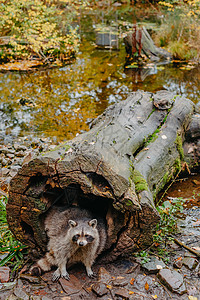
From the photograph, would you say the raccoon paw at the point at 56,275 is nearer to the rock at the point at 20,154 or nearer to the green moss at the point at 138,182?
the green moss at the point at 138,182

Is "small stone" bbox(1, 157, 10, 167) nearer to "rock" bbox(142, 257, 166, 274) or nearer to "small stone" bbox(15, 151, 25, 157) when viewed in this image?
"small stone" bbox(15, 151, 25, 157)

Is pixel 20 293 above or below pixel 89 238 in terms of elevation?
below

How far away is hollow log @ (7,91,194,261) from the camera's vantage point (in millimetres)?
3129

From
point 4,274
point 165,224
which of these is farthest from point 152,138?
point 4,274

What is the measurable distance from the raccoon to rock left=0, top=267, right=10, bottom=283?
0.28 m

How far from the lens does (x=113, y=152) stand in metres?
3.48

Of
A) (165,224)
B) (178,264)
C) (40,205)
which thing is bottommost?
(165,224)

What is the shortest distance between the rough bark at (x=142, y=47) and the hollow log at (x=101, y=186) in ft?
28.0

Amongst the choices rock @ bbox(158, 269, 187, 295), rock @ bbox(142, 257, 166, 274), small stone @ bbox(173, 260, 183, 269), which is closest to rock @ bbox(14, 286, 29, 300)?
rock @ bbox(142, 257, 166, 274)

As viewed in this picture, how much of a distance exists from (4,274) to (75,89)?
277 inches

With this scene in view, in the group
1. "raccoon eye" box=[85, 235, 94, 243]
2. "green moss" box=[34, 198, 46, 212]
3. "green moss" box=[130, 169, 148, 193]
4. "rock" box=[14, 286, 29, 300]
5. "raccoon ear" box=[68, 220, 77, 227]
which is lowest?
"rock" box=[14, 286, 29, 300]

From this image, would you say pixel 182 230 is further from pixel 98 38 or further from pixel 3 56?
pixel 98 38

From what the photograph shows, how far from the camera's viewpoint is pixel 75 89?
9.66 m

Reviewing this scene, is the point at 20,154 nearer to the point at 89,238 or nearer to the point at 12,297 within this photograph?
the point at 89,238
